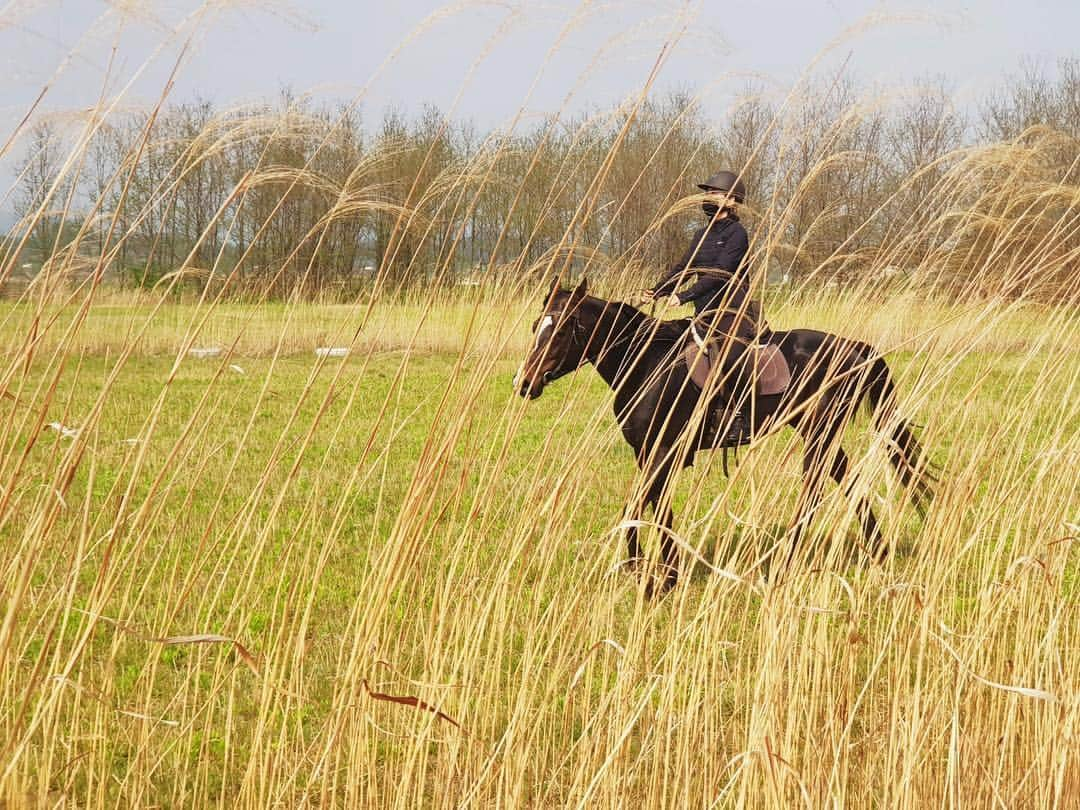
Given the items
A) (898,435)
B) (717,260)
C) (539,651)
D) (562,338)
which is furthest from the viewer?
(717,260)

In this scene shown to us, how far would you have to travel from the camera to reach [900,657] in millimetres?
1915

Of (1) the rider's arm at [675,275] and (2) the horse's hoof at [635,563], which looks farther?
(1) the rider's arm at [675,275]

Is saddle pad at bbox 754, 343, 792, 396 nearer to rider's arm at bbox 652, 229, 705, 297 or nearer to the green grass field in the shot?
rider's arm at bbox 652, 229, 705, 297

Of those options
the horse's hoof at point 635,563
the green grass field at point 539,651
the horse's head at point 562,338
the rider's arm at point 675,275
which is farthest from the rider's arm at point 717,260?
the green grass field at point 539,651

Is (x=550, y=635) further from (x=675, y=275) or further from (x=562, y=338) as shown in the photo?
(x=562, y=338)

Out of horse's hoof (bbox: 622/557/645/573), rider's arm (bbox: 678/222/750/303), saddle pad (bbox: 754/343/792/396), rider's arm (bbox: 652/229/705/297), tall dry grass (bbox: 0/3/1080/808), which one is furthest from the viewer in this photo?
saddle pad (bbox: 754/343/792/396)

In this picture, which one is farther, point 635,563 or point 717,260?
point 717,260

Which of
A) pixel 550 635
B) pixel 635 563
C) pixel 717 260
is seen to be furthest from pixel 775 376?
pixel 550 635

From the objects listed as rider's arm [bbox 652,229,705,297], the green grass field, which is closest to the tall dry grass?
the green grass field

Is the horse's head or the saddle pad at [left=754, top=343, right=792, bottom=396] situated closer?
the horse's head

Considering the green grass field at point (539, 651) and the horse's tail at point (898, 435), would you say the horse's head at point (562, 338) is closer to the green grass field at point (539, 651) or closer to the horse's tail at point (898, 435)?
the horse's tail at point (898, 435)

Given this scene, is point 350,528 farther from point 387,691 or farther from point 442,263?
point 442,263

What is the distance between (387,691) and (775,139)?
1.61 metres

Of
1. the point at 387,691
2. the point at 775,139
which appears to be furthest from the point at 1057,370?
the point at 387,691
